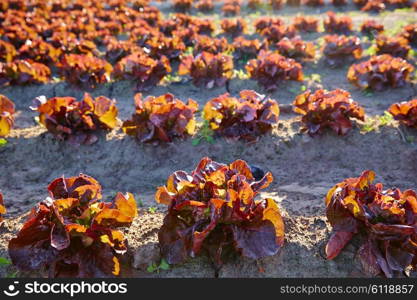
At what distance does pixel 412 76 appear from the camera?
337 inches

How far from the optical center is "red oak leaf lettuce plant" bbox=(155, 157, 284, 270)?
347 cm

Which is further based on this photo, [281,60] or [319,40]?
[319,40]

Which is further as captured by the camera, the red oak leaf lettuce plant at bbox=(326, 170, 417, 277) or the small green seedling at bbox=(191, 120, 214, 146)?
the small green seedling at bbox=(191, 120, 214, 146)

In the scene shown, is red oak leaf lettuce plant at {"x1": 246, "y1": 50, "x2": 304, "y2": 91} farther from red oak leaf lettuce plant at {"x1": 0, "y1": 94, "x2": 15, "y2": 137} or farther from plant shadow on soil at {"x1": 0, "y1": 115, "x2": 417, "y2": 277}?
red oak leaf lettuce plant at {"x1": 0, "y1": 94, "x2": 15, "y2": 137}

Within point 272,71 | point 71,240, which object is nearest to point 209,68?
point 272,71

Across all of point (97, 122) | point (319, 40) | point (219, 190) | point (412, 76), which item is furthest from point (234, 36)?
point (219, 190)

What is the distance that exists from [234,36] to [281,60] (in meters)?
4.85

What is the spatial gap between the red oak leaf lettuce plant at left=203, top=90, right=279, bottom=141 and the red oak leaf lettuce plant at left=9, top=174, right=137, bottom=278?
266cm

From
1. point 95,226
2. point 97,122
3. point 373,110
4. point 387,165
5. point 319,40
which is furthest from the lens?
point 319,40

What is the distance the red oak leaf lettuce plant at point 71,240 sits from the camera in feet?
11.5

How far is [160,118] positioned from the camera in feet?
19.3

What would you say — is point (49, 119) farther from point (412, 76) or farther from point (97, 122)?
point (412, 76)

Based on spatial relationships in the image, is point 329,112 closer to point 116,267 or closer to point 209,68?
point 209,68

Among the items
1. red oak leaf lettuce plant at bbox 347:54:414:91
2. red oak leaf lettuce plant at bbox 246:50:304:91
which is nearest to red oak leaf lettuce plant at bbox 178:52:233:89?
red oak leaf lettuce plant at bbox 246:50:304:91
